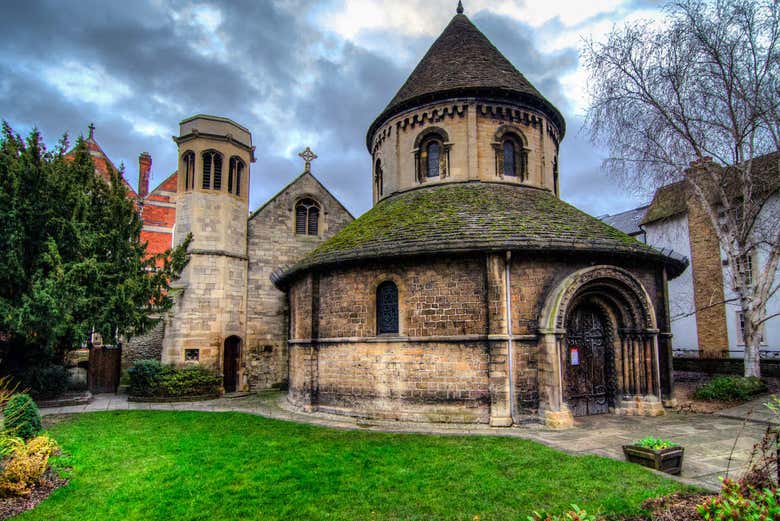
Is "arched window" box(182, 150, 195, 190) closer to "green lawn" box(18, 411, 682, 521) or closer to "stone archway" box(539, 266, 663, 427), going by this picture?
"green lawn" box(18, 411, 682, 521)

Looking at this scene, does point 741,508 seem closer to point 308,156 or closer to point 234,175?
point 234,175

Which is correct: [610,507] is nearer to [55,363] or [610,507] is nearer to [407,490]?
[407,490]

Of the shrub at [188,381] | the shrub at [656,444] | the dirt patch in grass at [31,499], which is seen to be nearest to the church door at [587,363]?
the shrub at [656,444]

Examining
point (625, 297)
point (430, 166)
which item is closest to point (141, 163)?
point (430, 166)

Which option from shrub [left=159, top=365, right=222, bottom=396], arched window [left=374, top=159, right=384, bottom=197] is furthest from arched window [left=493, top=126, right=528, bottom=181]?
shrub [left=159, top=365, right=222, bottom=396]

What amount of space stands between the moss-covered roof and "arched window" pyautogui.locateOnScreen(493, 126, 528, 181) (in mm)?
736

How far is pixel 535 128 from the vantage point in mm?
16797

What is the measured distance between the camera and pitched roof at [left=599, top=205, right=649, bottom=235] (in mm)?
32569

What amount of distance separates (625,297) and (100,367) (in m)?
20.7

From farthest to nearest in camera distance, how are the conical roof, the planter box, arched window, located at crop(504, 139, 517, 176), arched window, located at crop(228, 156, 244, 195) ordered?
1. arched window, located at crop(228, 156, 244, 195)
2. arched window, located at crop(504, 139, 517, 176)
3. the conical roof
4. the planter box

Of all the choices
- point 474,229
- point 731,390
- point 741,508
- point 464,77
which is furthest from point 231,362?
point 731,390

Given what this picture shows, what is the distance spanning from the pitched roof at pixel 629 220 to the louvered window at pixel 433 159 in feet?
68.1

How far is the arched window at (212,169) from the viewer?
19453mm

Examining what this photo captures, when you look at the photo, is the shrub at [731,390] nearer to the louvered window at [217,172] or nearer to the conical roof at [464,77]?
the conical roof at [464,77]
